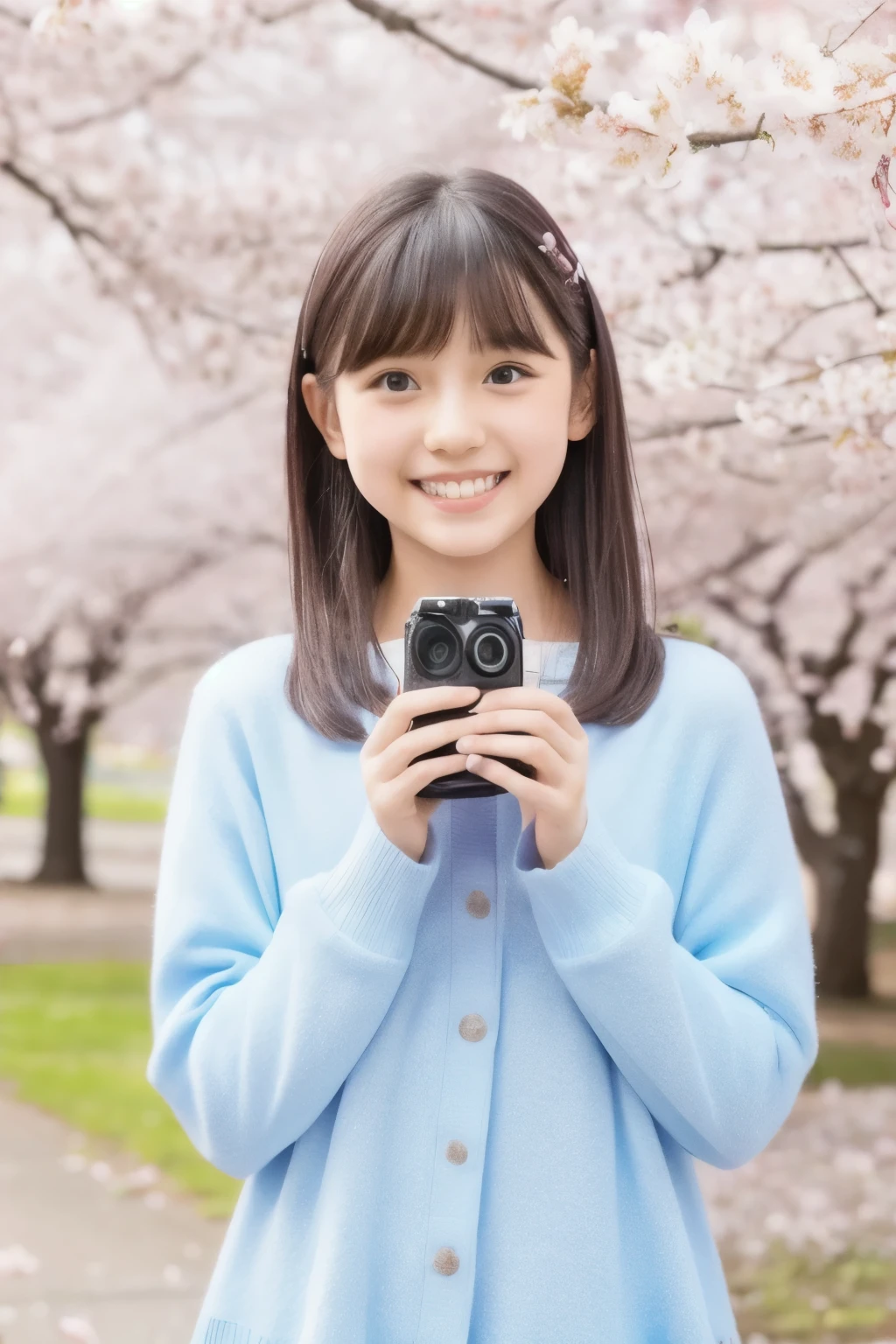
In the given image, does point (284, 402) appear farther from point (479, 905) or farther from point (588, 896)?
point (588, 896)

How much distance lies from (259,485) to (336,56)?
8.22 ft

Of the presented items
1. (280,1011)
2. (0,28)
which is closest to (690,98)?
(280,1011)

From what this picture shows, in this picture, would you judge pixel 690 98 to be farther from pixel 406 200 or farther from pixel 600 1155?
pixel 600 1155

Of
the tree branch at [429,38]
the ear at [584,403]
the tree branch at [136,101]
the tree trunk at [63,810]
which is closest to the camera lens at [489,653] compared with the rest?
the ear at [584,403]

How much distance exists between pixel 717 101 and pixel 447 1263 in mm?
1357

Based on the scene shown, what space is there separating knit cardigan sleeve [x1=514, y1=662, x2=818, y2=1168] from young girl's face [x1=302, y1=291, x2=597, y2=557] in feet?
1.10

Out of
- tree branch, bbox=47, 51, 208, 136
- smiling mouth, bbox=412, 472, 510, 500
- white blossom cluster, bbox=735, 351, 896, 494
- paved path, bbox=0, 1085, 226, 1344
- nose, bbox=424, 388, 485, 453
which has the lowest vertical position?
paved path, bbox=0, 1085, 226, 1344

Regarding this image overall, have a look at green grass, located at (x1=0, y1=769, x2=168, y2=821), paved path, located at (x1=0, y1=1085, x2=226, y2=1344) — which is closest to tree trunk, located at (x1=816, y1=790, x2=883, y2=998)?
paved path, located at (x1=0, y1=1085, x2=226, y2=1344)

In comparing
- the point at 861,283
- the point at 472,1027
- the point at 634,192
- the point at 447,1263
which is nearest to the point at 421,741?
the point at 472,1027

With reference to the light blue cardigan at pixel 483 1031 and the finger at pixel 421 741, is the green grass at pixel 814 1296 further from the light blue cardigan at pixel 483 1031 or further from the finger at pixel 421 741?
the finger at pixel 421 741

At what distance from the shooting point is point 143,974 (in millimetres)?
11914

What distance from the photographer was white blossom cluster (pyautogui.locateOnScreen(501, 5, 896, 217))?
5.61 feet

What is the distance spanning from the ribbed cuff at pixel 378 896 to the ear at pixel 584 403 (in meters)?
0.59

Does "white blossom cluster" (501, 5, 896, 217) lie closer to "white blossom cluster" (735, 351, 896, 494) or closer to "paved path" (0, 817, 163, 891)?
"white blossom cluster" (735, 351, 896, 494)
